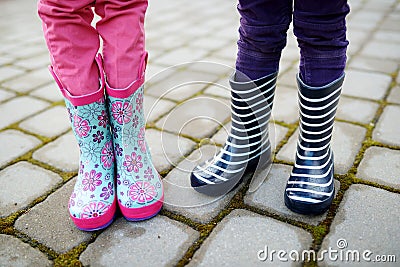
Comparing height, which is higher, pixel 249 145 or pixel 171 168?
pixel 249 145

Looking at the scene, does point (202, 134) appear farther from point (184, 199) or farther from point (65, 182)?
point (65, 182)

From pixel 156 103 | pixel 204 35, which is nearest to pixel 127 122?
pixel 156 103

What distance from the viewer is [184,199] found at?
1.03 metres

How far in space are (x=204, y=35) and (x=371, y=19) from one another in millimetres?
1194

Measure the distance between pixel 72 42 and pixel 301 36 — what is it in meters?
0.52

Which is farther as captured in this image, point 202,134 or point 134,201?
point 202,134

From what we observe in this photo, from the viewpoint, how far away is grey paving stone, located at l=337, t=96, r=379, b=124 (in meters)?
1.42

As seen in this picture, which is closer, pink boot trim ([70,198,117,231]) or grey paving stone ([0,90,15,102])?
pink boot trim ([70,198,117,231])

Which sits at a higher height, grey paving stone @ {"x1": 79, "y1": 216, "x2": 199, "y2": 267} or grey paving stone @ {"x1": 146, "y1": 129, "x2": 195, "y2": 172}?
grey paving stone @ {"x1": 79, "y1": 216, "x2": 199, "y2": 267}

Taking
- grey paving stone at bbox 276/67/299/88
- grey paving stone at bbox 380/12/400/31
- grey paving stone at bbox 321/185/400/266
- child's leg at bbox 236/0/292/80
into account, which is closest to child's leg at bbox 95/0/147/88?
child's leg at bbox 236/0/292/80

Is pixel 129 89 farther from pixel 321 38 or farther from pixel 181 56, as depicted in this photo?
pixel 181 56

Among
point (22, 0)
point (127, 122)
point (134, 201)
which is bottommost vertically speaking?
point (22, 0)

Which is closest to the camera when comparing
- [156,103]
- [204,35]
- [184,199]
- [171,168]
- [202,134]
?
[184,199]

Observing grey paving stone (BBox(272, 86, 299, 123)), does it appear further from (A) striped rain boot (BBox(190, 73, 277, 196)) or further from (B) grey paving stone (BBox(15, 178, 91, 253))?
(B) grey paving stone (BBox(15, 178, 91, 253))
